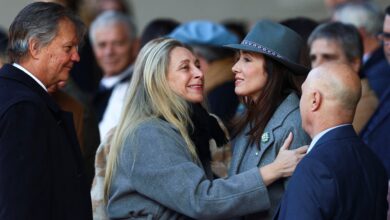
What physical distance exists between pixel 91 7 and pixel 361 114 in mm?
4265

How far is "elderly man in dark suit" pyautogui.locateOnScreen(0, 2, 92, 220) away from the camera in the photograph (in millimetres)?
3826

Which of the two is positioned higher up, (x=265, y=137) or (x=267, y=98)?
(x=267, y=98)

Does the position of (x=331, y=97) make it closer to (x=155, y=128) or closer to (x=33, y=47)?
(x=155, y=128)

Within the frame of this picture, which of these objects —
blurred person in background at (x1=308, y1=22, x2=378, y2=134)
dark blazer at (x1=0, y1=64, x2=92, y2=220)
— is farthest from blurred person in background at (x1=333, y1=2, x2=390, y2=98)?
dark blazer at (x1=0, y1=64, x2=92, y2=220)

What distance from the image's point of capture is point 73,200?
4.06 metres

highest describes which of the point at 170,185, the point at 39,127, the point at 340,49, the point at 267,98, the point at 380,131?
the point at 39,127

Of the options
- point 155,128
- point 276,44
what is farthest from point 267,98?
point 155,128

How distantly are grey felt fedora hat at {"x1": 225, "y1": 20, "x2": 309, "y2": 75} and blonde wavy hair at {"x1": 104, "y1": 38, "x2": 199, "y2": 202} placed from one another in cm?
36

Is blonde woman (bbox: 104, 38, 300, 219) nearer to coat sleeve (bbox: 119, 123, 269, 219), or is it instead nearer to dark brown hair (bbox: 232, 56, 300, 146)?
coat sleeve (bbox: 119, 123, 269, 219)

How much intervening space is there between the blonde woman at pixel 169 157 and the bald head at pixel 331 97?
369mm

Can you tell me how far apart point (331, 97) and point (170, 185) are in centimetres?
86

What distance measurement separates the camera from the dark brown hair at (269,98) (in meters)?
4.40

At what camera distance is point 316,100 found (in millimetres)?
3824

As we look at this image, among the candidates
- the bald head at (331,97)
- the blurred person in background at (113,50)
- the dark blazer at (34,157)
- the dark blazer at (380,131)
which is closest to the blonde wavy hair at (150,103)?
the dark blazer at (34,157)
